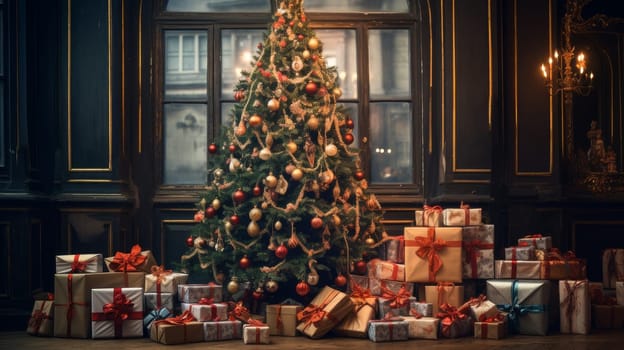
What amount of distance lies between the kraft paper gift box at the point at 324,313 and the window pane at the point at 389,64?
2.39 m

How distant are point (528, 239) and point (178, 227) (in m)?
3.04

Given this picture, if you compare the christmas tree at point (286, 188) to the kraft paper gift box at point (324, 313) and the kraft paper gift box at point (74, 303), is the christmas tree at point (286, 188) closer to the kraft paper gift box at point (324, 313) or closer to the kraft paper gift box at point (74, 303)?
the kraft paper gift box at point (324, 313)

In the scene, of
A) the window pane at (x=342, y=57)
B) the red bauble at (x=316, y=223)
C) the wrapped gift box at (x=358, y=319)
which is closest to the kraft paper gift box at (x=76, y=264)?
the red bauble at (x=316, y=223)

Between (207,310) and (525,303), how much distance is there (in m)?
2.35

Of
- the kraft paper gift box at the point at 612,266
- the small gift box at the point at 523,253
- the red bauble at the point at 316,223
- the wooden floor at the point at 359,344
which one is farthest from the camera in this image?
the kraft paper gift box at the point at 612,266

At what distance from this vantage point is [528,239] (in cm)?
750

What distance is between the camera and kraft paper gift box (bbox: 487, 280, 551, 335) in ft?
23.1

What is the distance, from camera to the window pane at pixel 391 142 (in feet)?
28.2

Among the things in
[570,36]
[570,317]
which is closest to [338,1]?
[570,36]

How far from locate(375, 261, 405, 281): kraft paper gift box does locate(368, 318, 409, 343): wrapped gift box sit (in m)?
0.61

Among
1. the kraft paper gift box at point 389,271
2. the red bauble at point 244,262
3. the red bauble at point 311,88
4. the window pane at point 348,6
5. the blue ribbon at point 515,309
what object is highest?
the window pane at point 348,6

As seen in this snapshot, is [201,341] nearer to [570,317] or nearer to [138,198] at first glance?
[138,198]

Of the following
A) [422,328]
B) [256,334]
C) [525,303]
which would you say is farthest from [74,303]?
[525,303]

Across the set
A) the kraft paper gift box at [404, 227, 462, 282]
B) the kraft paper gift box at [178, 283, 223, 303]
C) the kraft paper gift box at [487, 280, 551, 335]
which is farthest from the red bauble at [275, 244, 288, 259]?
the kraft paper gift box at [487, 280, 551, 335]
